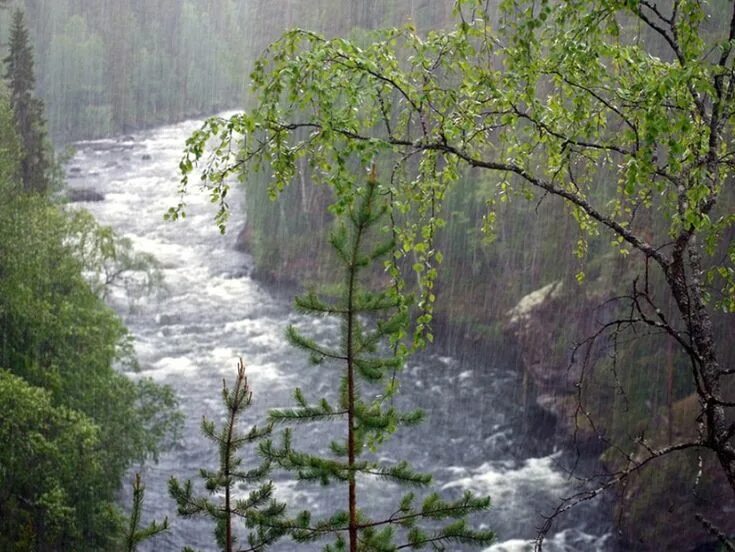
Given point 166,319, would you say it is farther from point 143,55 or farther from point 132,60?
point 132,60

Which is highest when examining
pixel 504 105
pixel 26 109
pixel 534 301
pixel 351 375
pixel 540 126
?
pixel 26 109

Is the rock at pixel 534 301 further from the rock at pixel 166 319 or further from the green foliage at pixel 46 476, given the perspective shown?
the green foliage at pixel 46 476

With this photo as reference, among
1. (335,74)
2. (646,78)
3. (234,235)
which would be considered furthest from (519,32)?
(234,235)

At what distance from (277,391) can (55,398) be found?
8.13m

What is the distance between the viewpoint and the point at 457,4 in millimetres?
4191

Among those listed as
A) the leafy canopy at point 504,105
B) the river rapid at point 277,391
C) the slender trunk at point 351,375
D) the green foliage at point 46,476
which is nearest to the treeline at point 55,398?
the green foliage at point 46,476

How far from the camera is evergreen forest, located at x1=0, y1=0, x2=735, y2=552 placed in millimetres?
4277

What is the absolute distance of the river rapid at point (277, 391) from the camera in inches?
727

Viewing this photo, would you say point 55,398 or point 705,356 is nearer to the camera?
point 705,356

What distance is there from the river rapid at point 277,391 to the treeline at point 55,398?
1755 mm

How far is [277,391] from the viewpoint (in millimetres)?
24766

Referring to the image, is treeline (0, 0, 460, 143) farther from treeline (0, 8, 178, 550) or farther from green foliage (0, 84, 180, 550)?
green foliage (0, 84, 180, 550)

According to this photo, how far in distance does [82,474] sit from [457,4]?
14.0m

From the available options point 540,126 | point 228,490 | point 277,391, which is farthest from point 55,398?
point 540,126
